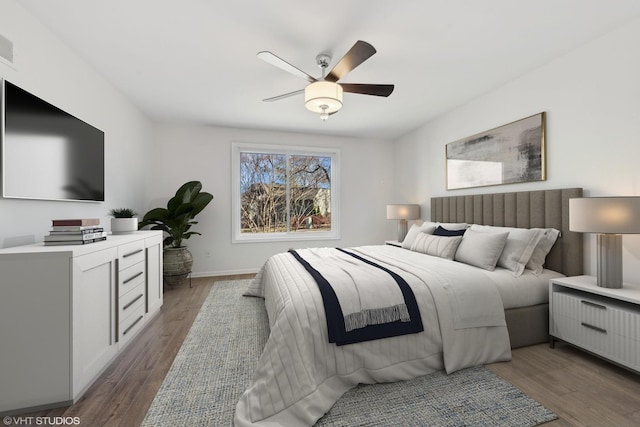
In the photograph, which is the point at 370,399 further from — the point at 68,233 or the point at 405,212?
the point at 405,212

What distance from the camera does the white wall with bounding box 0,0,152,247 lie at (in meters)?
1.79

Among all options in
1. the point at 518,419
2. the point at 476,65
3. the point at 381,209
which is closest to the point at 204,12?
the point at 476,65

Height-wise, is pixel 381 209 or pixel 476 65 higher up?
pixel 476 65

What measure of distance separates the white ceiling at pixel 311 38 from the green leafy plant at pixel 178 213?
1255mm

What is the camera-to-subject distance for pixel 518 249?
2418mm

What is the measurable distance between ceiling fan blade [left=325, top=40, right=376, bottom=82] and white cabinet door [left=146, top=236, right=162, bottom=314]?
232cm

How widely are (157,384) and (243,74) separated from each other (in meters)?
2.74

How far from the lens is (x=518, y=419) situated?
1418 millimetres

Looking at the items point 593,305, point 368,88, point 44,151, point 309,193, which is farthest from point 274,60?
point 309,193

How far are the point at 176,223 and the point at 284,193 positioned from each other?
1.89 metres

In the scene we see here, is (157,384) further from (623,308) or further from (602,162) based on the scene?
(602,162)

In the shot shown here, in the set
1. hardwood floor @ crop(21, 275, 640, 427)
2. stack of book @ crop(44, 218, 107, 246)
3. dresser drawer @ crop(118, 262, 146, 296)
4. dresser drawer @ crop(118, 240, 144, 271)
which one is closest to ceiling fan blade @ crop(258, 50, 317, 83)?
stack of book @ crop(44, 218, 107, 246)

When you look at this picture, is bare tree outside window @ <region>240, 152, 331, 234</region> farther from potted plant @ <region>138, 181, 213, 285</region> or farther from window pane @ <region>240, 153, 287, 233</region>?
potted plant @ <region>138, 181, 213, 285</region>

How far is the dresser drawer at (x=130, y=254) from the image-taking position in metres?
2.10
